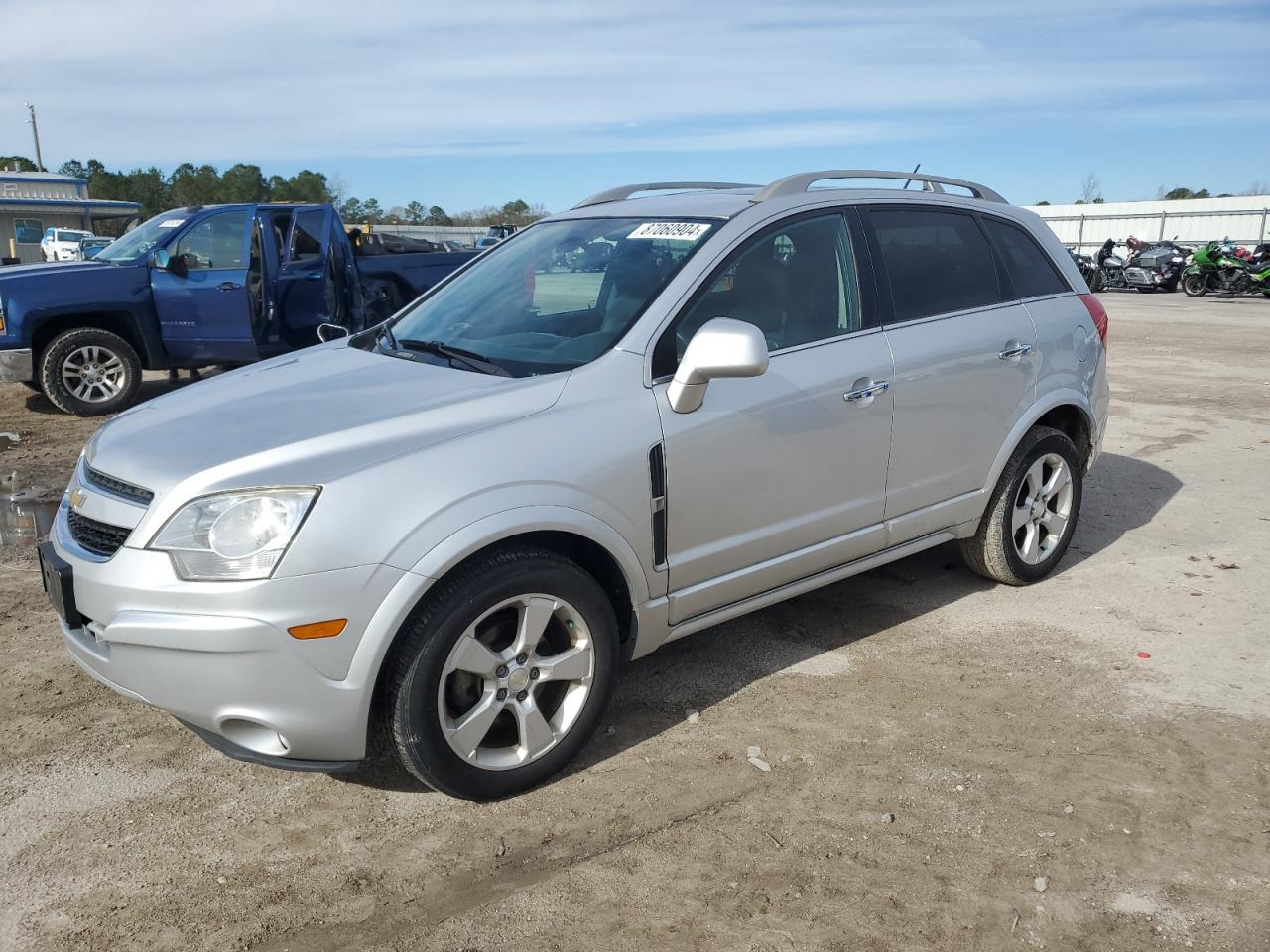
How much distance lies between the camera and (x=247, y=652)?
2.73m

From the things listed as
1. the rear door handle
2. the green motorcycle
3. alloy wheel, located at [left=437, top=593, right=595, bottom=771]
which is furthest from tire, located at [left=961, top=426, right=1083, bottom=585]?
the green motorcycle

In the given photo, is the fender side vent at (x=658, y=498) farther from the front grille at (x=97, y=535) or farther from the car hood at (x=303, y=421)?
the front grille at (x=97, y=535)

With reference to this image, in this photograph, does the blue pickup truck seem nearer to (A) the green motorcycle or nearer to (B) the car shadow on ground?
(B) the car shadow on ground

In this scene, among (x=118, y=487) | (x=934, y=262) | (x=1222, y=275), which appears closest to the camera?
(x=118, y=487)

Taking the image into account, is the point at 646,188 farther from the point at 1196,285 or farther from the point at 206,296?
the point at 1196,285

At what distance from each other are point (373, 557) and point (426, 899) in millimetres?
925

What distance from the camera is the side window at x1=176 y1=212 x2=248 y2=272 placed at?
31.2 feet

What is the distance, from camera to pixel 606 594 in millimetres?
3387

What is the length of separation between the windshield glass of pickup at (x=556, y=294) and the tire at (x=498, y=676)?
759 millimetres

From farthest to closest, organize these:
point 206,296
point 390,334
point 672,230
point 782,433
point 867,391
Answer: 1. point 206,296
2. point 390,334
3. point 867,391
4. point 672,230
5. point 782,433

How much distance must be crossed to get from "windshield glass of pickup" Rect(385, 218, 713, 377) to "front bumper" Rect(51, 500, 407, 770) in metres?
1.05

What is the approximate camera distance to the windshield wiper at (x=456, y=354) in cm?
348

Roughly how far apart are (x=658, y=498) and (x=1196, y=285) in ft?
84.4

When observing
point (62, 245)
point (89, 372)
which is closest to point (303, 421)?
point (89, 372)
